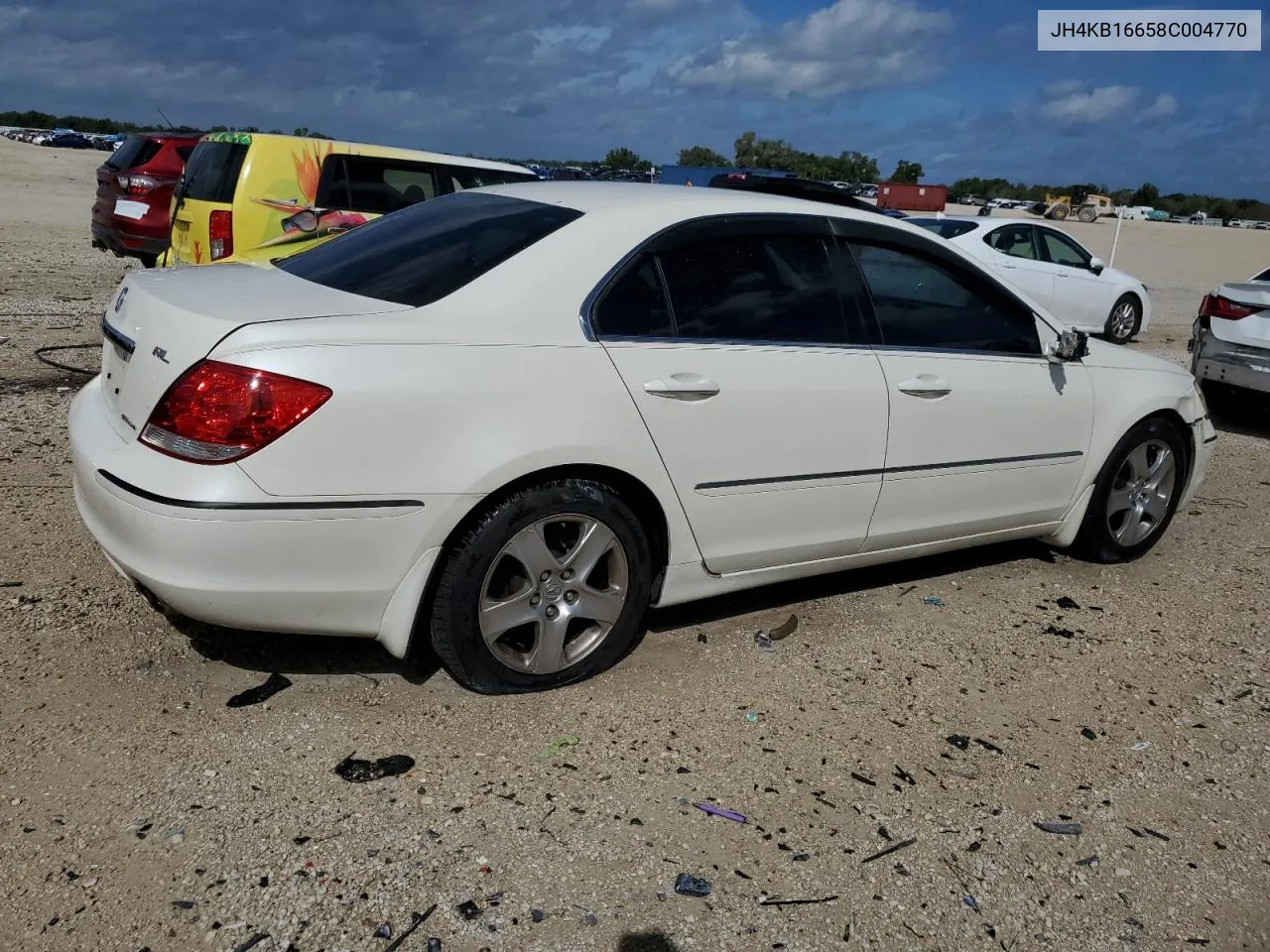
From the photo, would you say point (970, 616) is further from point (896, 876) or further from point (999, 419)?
point (896, 876)

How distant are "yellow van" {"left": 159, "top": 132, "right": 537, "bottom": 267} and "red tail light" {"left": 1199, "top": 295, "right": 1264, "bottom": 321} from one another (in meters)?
6.85

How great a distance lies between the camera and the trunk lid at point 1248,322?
7926 mm

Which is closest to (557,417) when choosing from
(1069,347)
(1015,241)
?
(1069,347)

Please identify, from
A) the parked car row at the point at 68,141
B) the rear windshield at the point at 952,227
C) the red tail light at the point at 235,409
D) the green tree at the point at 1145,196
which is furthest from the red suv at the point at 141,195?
the green tree at the point at 1145,196

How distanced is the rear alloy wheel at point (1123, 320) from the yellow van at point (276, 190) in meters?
9.94

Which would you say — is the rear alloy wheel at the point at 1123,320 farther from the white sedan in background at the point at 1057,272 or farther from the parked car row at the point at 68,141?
the parked car row at the point at 68,141

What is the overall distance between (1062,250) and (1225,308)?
242 inches

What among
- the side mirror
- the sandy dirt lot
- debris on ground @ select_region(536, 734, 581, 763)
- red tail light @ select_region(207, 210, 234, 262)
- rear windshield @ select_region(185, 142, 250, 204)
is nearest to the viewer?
the sandy dirt lot

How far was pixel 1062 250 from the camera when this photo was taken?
1399 centimetres

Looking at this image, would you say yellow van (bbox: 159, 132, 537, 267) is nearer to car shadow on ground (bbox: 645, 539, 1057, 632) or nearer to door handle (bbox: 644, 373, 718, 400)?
car shadow on ground (bbox: 645, 539, 1057, 632)

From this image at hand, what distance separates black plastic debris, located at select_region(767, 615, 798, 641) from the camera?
4.05m

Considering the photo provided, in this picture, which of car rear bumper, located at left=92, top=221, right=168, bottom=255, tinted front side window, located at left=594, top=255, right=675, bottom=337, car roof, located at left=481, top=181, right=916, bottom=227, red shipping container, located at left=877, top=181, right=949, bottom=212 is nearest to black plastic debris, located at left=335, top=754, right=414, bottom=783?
tinted front side window, located at left=594, top=255, right=675, bottom=337

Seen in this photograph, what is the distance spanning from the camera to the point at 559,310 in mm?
3285

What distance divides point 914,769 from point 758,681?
0.67 m
